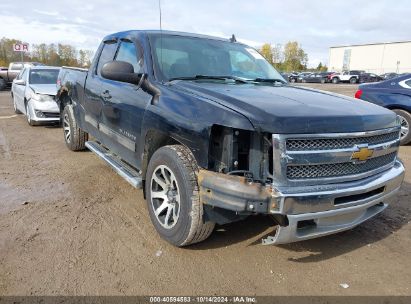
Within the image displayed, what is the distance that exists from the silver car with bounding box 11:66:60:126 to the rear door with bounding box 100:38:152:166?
5.10 meters

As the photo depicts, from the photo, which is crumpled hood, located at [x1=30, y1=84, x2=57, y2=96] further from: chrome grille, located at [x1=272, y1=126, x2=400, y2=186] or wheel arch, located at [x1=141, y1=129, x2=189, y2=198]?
chrome grille, located at [x1=272, y1=126, x2=400, y2=186]

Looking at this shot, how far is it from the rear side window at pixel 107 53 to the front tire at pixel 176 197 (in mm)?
2135

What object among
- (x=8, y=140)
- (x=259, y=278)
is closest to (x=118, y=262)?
(x=259, y=278)

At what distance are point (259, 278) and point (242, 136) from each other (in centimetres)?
115

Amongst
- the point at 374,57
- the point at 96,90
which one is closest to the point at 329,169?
the point at 96,90

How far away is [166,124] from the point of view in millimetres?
3293

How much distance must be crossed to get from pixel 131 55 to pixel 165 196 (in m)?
1.85

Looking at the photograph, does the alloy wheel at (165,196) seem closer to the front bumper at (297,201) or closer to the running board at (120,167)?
the running board at (120,167)

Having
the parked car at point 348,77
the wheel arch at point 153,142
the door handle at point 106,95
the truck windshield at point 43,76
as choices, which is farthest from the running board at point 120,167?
the parked car at point 348,77

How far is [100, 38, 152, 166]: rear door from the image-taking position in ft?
12.6

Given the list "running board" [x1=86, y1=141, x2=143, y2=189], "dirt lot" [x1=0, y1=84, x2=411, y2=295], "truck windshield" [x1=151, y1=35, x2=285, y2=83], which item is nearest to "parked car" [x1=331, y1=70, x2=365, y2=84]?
"dirt lot" [x1=0, y1=84, x2=411, y2=295]

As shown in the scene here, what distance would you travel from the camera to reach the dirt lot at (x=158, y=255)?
289 cm

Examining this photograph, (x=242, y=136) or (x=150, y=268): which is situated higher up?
(x=242, y=136)

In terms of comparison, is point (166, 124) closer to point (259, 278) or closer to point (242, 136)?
point (242, 136)
